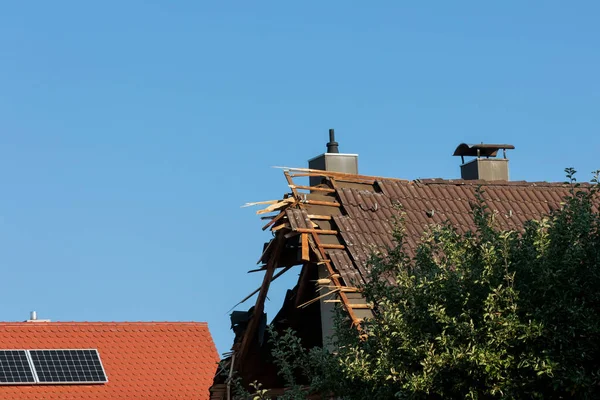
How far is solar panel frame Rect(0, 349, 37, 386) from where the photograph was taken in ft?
95.2

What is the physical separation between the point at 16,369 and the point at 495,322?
834 inches

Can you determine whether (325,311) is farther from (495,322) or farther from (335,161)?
(495,322)

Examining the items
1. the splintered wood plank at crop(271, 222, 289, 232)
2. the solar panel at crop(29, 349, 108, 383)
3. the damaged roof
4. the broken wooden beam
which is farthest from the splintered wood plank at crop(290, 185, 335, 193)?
the solar panel at crop(29, 349, 108, 383)

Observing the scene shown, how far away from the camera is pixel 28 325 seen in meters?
31.4

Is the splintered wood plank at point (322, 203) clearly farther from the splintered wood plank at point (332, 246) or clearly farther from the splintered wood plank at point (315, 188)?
the splintered wood plank at point (332, 246)

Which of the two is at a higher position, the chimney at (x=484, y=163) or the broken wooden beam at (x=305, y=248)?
the chimney at (x=484, y=163)

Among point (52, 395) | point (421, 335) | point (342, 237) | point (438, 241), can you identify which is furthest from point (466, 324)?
point (52, 395)

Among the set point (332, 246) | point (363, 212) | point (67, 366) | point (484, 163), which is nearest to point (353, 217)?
point (363, 212)

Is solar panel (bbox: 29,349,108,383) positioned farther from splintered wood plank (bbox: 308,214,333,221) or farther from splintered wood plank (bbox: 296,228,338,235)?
splintered wood plank (bbox: 296,228,338,235)

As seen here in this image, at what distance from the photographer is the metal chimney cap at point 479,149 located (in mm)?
→ 22297

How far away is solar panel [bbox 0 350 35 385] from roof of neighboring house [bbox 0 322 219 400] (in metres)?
0.18

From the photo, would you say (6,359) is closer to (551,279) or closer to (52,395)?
(52,395)

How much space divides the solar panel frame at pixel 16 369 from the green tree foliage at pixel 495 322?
1895 cm

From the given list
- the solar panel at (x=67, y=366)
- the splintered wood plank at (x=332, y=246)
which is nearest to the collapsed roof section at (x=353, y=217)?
the splintered wood plank at (x=332, y=246)
